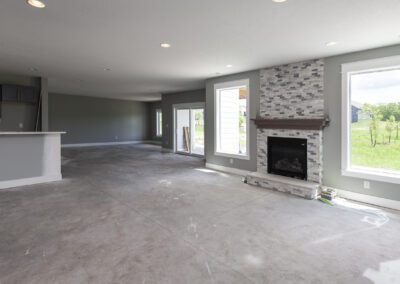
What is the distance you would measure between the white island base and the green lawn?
6.33 metres

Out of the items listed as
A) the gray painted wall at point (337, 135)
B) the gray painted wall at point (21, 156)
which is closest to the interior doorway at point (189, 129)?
the gray painted wall at point (337, 135)

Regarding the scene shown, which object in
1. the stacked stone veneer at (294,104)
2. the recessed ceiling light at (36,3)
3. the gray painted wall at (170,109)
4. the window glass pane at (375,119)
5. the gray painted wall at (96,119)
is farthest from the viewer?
the gray painted wall at (96,119)

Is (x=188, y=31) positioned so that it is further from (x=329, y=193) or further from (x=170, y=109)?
(x=170, y=109)

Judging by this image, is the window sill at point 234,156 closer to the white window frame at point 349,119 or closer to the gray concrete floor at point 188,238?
the gray concrete floor at point 188,238

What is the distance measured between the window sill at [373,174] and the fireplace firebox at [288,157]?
0.80 m

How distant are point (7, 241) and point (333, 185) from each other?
5.11 metres

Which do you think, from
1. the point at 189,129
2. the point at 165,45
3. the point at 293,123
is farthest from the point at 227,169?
the point at 165,45

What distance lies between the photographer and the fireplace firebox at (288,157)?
15.8 ft

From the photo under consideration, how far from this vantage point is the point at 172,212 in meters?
3.48

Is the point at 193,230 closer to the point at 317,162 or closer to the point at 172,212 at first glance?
the point at 172,212

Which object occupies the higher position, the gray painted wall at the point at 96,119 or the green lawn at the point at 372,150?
the gray painted wall at the point at 96,119

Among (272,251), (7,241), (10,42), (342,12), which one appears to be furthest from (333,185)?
(10,42)

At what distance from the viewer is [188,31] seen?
10.7 feet

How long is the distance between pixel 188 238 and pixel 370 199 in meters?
3.31
